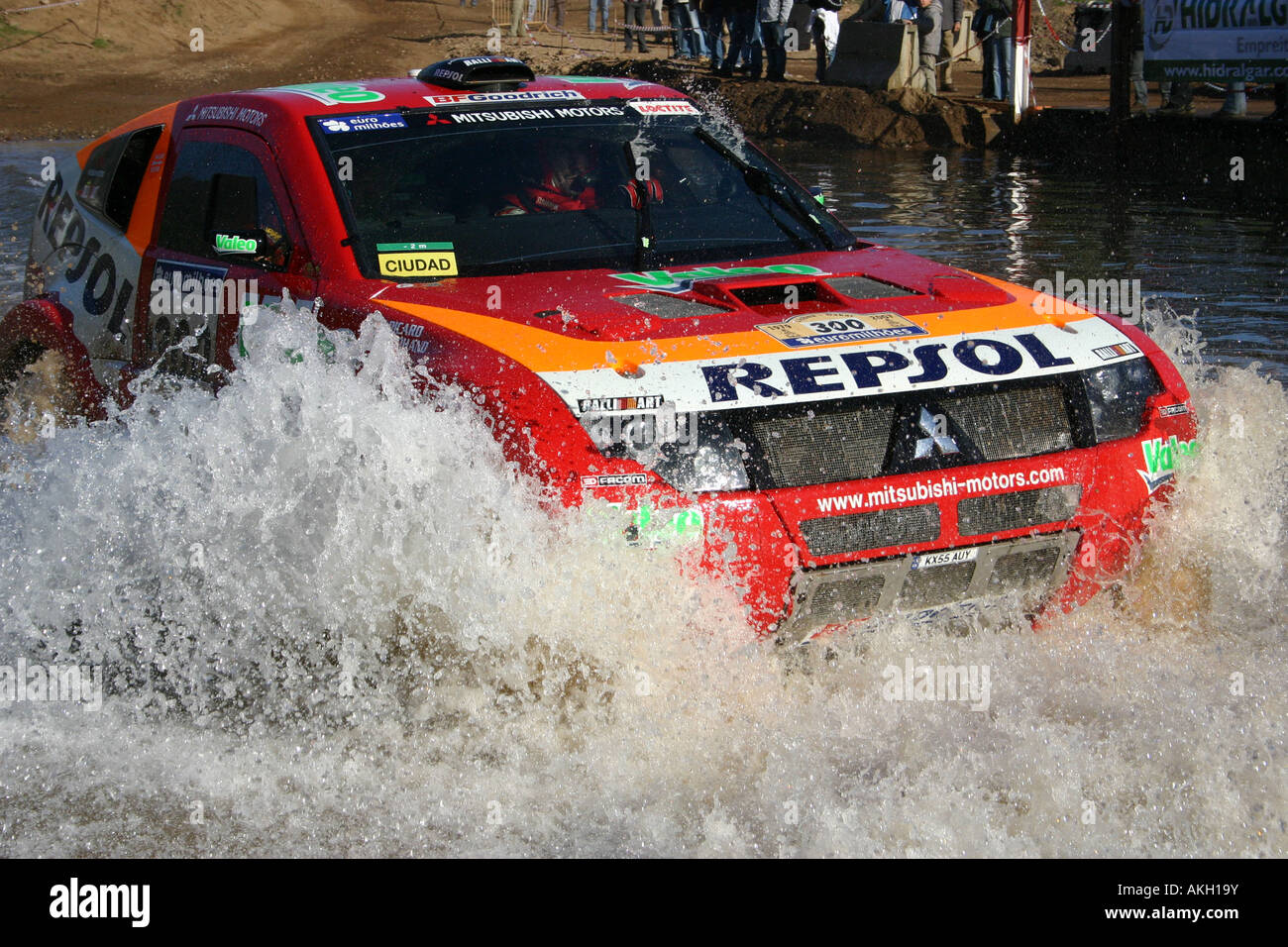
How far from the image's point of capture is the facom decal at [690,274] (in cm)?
461

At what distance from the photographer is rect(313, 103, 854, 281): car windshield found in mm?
4883

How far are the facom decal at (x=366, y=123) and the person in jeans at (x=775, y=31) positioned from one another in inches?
659

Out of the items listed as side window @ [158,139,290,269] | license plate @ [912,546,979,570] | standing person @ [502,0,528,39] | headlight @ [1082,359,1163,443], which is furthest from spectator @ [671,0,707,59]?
license plate @ [912,546,979,570]

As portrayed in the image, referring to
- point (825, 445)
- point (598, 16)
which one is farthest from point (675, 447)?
point (598, 16)

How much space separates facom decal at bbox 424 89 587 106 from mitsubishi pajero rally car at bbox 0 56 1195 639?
18mm

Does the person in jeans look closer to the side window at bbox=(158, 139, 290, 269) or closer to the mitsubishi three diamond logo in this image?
the side window at bbox=(158, 139, 290, 269)

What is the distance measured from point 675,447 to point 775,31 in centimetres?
1856

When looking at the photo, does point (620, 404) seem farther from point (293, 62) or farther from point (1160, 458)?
point (293, 62)

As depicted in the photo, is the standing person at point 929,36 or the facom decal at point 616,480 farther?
the standing person at point 929,36

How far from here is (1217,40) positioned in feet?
46.4

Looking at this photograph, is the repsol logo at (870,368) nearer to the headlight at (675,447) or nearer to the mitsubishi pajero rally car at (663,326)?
the mitsubishi pajero rally car at (663,326)

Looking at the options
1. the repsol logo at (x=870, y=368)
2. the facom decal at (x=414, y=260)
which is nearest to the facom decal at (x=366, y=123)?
the facom decal at (x=414, y=260)
